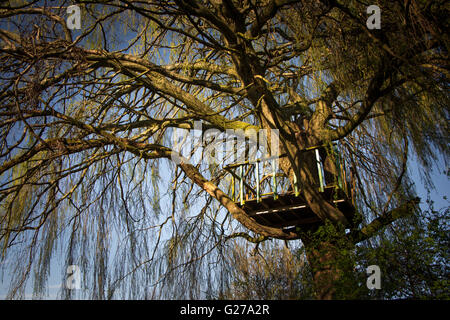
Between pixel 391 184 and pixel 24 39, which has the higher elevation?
pixel 24 39

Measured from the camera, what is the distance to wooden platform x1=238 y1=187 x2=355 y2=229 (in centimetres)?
405

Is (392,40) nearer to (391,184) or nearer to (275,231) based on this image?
(391,184)

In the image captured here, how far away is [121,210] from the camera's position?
3.67 metres

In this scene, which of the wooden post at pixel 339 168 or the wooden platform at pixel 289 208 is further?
the wooden platform at pixel 289 208

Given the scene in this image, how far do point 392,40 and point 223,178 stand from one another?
2812 millimetres

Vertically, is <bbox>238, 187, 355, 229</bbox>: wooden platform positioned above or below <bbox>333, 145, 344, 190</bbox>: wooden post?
below

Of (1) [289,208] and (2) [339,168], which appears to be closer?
Result: (2) [339,168]

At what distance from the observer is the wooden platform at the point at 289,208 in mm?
4051

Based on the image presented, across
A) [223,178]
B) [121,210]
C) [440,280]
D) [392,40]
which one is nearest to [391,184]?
[440,280]

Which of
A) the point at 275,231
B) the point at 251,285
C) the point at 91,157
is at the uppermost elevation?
the point at 91,157

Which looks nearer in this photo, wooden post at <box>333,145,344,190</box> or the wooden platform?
wooden post at <box>333,145,344,190</box>

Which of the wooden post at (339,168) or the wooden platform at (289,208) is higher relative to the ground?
the wooden post at (339,168)

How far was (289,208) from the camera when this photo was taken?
4223 millimetres
